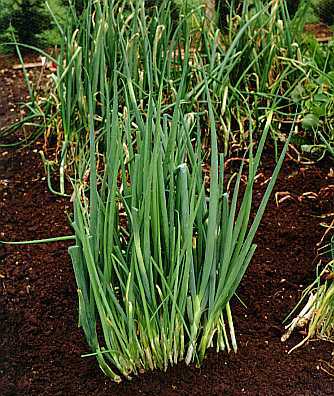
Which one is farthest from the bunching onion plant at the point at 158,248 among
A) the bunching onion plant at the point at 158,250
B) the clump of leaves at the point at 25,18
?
the clump of leaves at the point at 25,18

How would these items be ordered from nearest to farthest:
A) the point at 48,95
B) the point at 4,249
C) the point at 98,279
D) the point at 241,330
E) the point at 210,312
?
the point at 98,279 → the point at 210,312 → the point at 241,330 → the point at 4,249 → the point at 48,95

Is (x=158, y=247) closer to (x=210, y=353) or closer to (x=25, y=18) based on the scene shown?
(x=210, y=353)

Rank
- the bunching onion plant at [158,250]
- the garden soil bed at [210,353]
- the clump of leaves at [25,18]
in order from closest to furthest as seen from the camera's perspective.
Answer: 1. the bunching onion plant at [158,250]
2. the garden soil bed at [210,353]
3. the clump of leaves at [25,18]

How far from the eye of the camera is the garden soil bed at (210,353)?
1.66 meters

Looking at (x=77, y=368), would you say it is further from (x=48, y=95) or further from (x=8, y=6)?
(x=8, y=6)

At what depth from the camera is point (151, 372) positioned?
5.49 ft

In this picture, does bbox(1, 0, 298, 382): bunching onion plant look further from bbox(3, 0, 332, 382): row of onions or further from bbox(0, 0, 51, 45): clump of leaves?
bbox(0, 0, 51, 45): clump of leaves

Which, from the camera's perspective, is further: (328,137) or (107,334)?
(328,137)

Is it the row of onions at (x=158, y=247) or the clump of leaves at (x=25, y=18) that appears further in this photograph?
the clump of leaves at (x=25, y=18)

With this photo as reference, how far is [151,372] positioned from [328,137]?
4.00 ft

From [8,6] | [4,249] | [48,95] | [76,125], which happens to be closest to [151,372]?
[4,249]

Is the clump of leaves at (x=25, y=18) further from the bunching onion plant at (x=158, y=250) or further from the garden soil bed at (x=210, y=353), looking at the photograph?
the bunching onion plant at (x=158, y=250)

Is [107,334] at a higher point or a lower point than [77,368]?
higher

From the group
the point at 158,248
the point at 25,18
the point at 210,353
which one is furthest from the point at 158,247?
the point at 25,18
